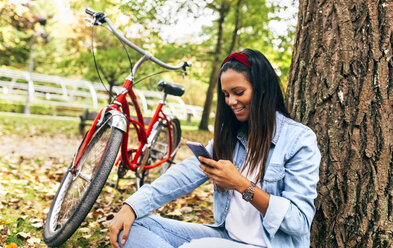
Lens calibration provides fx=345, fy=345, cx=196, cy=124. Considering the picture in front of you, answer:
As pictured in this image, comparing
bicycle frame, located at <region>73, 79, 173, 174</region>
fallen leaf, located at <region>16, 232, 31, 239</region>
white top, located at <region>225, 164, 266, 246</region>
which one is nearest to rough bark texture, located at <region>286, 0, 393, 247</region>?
white top, located at <region>225, 164, 266, 246</region>

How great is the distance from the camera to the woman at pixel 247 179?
5.21 feet

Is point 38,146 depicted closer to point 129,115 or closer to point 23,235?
point 129,115

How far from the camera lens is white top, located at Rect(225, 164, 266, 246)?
174 cm

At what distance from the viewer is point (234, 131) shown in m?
2.05

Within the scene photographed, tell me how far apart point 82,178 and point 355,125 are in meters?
2.01

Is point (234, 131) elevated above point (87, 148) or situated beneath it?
elevated above

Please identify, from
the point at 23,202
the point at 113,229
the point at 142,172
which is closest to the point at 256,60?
the point at 113,229

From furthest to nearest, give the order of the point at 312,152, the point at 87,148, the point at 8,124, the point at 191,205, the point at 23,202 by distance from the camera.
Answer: the point at 8,124
the point at 191,205
the point at 23,202
the point at 87,148
the point at 312,152

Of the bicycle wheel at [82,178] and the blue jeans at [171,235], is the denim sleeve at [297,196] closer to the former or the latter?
the blue jeans at [171,235]

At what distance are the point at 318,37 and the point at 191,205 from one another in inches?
88.5

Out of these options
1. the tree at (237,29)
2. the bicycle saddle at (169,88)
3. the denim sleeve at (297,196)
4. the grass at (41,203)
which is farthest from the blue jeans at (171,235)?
→ the tree at (237,29)

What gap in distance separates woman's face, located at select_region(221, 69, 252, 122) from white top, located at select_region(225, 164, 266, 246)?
321 mm

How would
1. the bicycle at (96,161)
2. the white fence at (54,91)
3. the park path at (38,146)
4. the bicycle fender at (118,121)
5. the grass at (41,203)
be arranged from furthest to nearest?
the white fence at (54,91) → the park path at (38,146) → the grass at (41,203) → the bicycle fender at (118,121) → the bicycle at (96,161)

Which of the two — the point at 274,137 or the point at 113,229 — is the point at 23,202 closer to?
the point at 113,229
